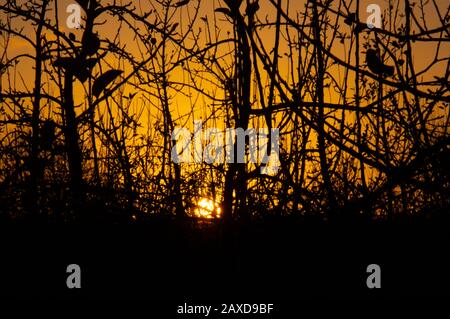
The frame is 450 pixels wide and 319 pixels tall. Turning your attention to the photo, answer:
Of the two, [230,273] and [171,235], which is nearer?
[230,273]

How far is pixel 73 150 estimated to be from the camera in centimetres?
193

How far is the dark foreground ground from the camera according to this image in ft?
6.01

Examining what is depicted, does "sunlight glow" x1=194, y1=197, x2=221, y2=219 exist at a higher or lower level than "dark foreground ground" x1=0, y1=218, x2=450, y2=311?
higher

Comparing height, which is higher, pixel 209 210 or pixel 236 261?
pixel 209 210

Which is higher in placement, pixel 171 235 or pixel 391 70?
pixel 391 70

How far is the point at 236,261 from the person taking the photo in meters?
1.87

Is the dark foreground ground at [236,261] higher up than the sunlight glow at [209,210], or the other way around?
the sunlight glow at [209,210]

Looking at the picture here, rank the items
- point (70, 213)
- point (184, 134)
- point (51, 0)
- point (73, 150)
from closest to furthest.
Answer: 1. point (73, 150)
2. point (70, 213)
3. point (51, 0)
4. point (184, 134)

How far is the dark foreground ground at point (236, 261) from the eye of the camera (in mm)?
1831
